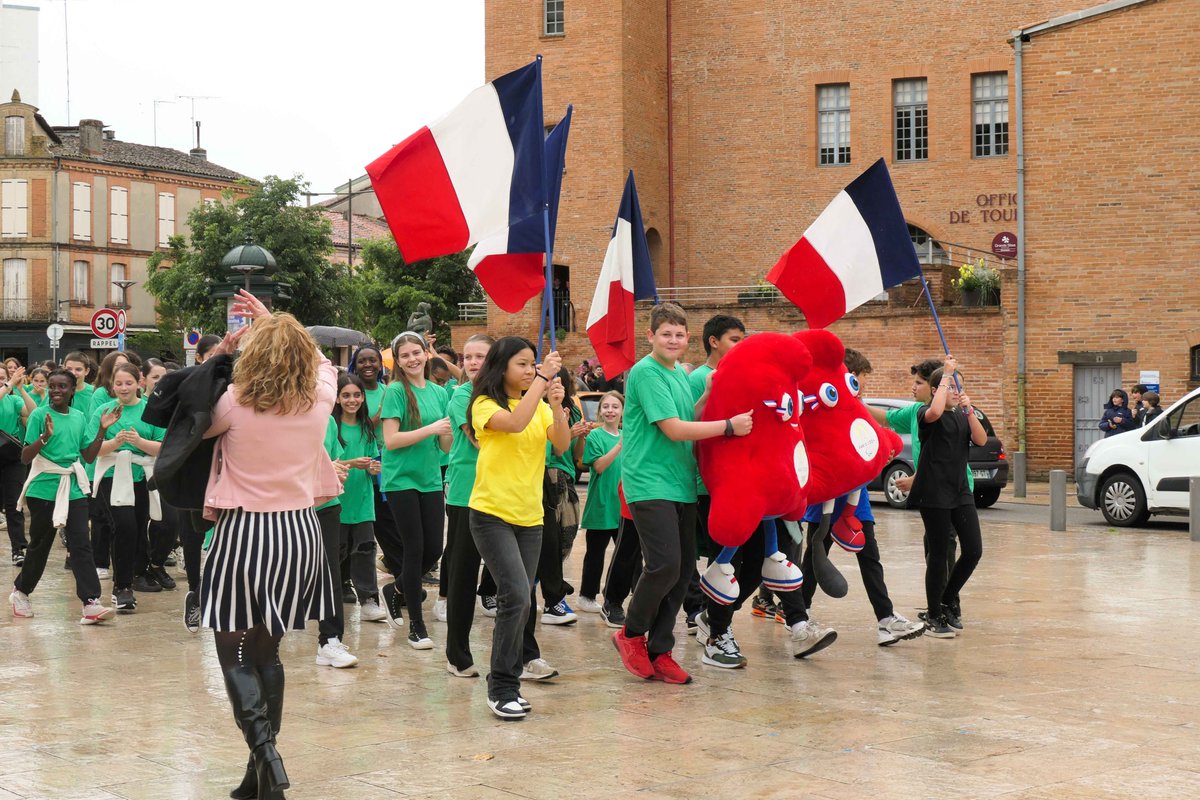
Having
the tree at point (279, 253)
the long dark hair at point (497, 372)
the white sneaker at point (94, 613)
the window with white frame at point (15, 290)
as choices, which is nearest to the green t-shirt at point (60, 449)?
the white sneaker at point (94, 613)

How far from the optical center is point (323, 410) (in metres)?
5.92

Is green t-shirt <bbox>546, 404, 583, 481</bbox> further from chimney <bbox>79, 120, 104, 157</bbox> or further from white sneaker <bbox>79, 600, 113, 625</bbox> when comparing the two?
chimney <bbox>79, 120, 104, 157</bbox>

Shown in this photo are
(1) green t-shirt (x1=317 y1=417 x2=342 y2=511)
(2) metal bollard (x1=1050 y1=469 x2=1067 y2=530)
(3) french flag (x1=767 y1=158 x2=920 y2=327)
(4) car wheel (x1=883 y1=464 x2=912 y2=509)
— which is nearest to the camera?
(1) green t-shirt (x1=317 y1=417 x2=342 y2=511)

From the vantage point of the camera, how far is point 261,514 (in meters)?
5.73

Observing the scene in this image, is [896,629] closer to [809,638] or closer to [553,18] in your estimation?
[809,638]

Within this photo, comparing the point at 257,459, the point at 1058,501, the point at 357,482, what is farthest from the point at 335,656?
the point at 1058,501

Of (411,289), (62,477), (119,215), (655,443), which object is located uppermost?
(119,215)

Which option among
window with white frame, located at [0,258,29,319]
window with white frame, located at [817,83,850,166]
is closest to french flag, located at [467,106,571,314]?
window with white frame, located at [817,83,850,166]

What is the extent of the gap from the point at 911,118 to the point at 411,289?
1608 cm

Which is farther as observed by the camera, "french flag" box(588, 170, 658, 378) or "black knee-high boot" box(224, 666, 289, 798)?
"french flag" box(588, 170, 658, 378)

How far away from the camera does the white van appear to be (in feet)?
59.5

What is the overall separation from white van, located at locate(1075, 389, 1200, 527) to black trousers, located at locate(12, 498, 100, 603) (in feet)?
42.8

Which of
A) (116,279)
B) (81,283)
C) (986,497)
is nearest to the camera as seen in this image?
(986,497)

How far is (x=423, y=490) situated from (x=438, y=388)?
29.6 inches
